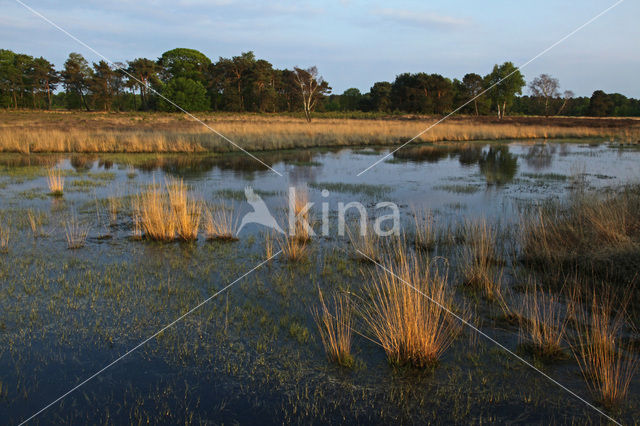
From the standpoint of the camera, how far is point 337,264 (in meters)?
6.98

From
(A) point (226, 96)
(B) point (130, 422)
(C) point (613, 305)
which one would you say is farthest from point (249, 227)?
(A) point (226, 96)

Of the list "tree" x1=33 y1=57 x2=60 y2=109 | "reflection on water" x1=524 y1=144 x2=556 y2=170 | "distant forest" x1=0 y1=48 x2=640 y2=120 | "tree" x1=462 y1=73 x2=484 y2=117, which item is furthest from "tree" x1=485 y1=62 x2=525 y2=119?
"tree" x1=33 y1=57 x2=60 y2=109

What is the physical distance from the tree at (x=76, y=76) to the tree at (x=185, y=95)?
37.3ft

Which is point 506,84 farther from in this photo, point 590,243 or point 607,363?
point 607,363

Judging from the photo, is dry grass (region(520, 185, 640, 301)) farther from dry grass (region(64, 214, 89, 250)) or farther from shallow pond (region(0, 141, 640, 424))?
dry grass (region(64, 214, 89, 250))

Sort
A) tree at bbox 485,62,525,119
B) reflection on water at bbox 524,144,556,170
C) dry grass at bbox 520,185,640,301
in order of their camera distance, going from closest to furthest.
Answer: dry grass at bbox 520,185,640,301 < reflection on water at bbox 524,144,556,170 < tree at bbox 485,62,525,119

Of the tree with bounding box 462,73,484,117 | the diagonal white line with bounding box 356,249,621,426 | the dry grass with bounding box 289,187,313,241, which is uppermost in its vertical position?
the tree with bounding box 462,73,484,117

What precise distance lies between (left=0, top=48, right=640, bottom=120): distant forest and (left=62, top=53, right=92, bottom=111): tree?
130mm

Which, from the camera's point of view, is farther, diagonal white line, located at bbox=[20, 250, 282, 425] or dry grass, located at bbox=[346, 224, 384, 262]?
dry grass, located at bbox=[346, 224, 384, 262]

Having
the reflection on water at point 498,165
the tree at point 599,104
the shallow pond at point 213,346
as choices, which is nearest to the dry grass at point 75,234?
the shallow pond at point 213,346

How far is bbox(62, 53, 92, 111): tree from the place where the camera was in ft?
206

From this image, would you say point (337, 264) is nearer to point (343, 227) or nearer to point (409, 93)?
point (343, 227)

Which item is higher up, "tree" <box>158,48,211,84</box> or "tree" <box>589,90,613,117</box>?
"tree" <box>158,48,211,84</box>

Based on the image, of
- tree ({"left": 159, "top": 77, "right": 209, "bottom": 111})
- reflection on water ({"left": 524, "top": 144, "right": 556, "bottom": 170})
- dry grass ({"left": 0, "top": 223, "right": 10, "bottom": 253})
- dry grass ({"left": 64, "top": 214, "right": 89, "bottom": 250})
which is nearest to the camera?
dry grass ({"left": 0, "top": 223, "right": 10, "bottom": 253})
